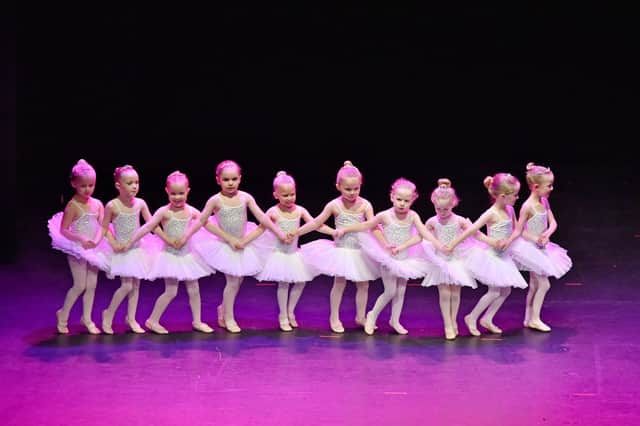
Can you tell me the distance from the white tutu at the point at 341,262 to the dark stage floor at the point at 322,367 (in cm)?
36

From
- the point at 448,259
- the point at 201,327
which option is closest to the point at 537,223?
the point at 448,259

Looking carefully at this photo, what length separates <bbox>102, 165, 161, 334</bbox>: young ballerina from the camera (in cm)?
581

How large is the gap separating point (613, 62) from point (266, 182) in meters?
3.92

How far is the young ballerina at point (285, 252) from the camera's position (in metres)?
5.90

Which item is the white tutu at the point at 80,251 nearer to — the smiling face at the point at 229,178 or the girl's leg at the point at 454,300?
the smiling face at the point at 229,178

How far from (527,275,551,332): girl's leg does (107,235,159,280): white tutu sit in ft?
7.39

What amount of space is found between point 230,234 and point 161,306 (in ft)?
1.93

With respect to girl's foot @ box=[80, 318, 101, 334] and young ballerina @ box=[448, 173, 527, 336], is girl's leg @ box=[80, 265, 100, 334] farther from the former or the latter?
young ballerina @ box=[448, 173, 527, 336]

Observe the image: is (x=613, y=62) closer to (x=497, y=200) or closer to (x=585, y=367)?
(x=497, y=200)

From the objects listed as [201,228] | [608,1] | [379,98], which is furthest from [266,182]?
[608,1]

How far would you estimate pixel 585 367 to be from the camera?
5180mm

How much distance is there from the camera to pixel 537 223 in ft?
19.4

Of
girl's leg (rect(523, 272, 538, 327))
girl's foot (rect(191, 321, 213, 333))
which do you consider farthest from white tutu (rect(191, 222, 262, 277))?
girl's leg (rect(523, 272, 538, 327))

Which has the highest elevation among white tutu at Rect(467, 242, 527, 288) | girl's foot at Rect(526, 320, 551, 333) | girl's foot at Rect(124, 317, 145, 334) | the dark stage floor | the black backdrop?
the black backdrop
